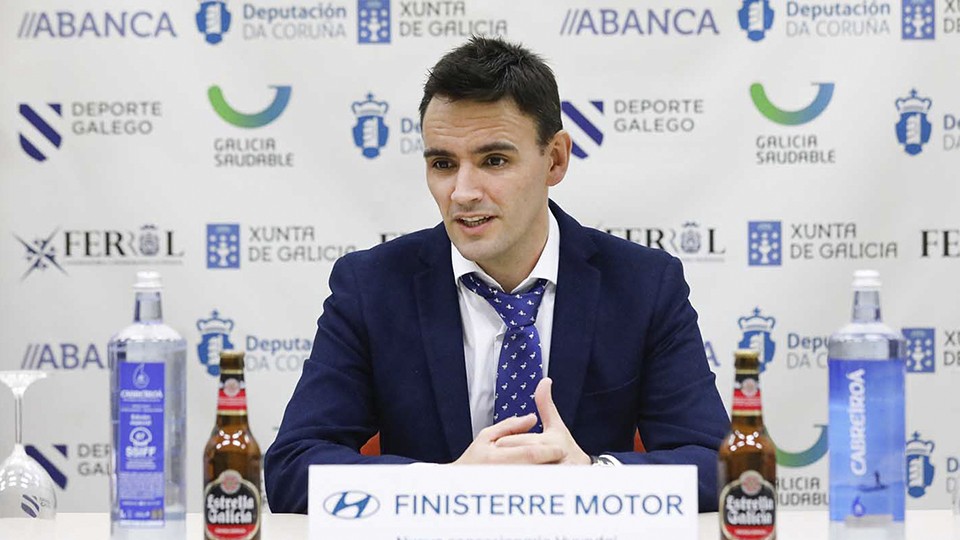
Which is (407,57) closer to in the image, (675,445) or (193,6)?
(193,6)

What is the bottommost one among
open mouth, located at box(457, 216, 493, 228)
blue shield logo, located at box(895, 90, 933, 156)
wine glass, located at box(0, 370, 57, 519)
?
wine glass, located at box(0, 370, 57, 519)

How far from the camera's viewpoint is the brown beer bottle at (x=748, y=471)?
132cm

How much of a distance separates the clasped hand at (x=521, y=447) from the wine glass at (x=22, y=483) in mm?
584

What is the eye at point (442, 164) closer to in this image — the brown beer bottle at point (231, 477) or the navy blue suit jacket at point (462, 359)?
the navy blue suit jacket at point (462, 359)

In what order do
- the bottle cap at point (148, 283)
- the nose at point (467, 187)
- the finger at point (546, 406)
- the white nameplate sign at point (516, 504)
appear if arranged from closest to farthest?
the white nameplate sign at point (516, 504)
the bottle cap at point (148, 283)
the finger at point (546, 406)
the nose at point (467, 187)

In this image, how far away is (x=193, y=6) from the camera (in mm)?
3279

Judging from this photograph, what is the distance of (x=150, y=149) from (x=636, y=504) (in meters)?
2.32

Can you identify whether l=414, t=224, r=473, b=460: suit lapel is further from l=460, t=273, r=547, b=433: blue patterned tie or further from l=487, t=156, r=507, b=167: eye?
l=487, t=156, r=507, b=167: eye

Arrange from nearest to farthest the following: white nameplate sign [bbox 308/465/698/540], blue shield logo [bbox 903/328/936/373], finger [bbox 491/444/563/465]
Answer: white nameplate sign [bbox 308/465/698/540] < finger [bbox 491/444/563/465] < blue shield logo [bbox 903/328/936/373]

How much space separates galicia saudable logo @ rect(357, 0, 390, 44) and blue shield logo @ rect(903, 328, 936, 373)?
1610mm

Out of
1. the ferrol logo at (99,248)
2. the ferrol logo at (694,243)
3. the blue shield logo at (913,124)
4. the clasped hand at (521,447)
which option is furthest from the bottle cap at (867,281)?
the ferrol logo at (99,248)

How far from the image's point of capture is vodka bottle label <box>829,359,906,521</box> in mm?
1314

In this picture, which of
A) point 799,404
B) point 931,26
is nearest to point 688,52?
point 931,26

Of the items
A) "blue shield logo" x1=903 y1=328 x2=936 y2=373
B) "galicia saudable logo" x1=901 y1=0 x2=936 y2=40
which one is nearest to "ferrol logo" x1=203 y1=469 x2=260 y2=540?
"blue shield logo" x1=903 y1=328 x2=936 y2=373
